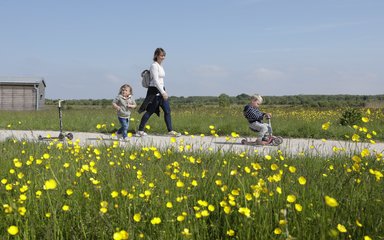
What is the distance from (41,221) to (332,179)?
2568 millimetres

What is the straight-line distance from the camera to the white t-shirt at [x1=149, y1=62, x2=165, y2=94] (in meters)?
9.34

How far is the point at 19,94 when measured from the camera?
120 feet

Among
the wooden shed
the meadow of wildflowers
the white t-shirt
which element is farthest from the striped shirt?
the wooden shed

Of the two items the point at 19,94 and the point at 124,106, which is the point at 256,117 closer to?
the point at 124,106

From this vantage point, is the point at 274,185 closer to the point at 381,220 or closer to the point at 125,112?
the point at 381,220

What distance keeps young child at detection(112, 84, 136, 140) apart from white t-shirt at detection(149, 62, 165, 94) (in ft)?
2.30

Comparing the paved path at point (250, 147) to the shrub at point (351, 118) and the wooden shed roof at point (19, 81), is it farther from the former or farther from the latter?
the wooden shed roof at point (19, 81)

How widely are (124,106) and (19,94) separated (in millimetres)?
31594

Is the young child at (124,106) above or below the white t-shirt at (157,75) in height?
below

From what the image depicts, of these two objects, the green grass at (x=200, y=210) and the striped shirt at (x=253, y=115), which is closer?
the green grass at (x=200, y=210)

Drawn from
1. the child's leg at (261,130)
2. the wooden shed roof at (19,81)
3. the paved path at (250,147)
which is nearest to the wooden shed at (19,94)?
the wooden shed roof at (19,81)

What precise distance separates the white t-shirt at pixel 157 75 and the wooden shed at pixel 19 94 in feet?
102

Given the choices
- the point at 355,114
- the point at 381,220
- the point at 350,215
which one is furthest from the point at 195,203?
the point at 355,114

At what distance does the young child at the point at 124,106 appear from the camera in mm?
9172
